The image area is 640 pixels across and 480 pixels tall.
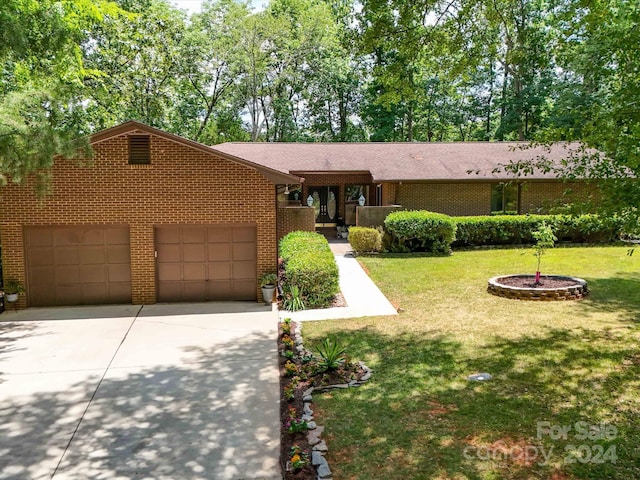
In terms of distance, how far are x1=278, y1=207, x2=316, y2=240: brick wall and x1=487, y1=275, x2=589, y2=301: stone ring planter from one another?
7879 millimetres

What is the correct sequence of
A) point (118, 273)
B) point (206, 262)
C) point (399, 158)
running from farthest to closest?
point (399, 158)
point (206, 262)
point (118, 273)

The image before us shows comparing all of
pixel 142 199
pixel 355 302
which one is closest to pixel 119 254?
pixel 142 199

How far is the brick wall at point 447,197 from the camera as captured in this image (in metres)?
21.5

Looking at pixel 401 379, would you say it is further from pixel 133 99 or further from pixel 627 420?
pixel 133 99

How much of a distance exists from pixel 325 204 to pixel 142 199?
46.8ft

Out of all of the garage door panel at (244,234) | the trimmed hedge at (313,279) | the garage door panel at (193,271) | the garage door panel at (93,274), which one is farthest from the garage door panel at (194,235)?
the trimmed hedge at (313,279)

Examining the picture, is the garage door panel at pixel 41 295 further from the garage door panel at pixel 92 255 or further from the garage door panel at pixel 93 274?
the garage door panel at pixel 92 255

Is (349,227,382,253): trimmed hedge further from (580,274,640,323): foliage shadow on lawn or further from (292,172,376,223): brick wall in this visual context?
(580,274,640,323): foliage shadow on lawn

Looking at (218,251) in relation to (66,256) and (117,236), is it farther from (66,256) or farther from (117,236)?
(66,256)

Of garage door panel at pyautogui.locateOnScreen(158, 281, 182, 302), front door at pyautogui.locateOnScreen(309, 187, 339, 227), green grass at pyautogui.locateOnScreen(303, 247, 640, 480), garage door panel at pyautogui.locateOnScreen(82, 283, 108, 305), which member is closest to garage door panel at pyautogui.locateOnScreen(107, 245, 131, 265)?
garage door panel at pyautogui.locateOnScreen(82, 283, 108, 305)

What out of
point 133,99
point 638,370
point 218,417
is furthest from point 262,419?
point 133,99

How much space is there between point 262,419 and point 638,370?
5291mm

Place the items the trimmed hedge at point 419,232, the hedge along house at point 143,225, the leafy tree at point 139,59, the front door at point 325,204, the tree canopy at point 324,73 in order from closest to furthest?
the tree canopy at point 324,73 → the hedge along house at point 143,225 → the trimmed hedge at point 419,232 → the front door at point 325,204 → the leafy tree at point 139,59

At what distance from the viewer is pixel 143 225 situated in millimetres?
11609
